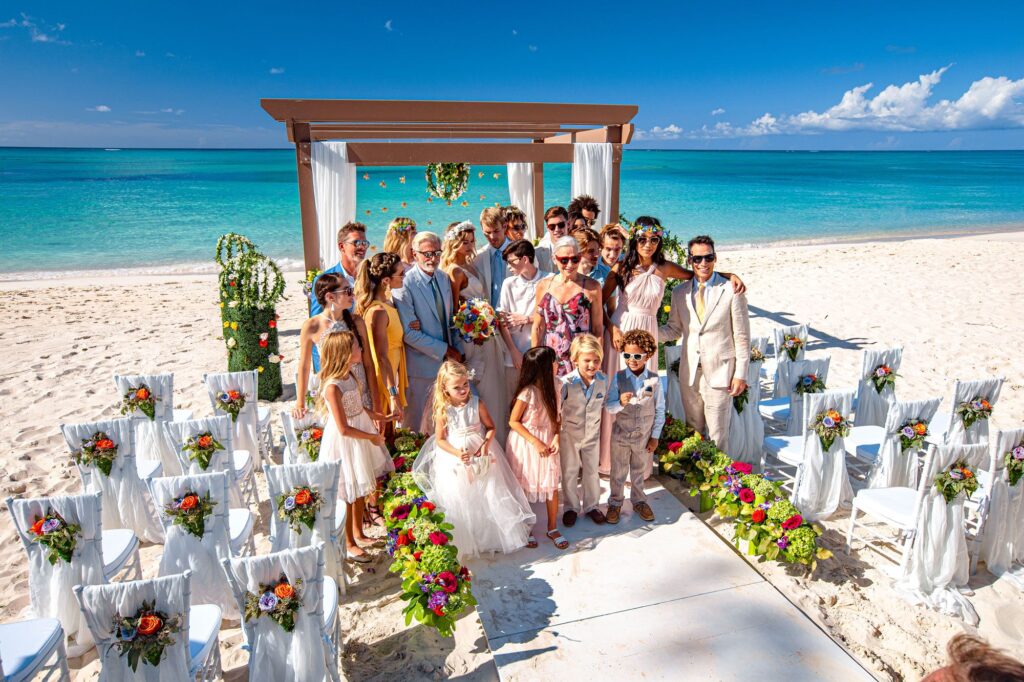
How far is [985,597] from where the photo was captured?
4305mm

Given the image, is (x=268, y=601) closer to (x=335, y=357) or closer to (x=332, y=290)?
(x=335, y=357)

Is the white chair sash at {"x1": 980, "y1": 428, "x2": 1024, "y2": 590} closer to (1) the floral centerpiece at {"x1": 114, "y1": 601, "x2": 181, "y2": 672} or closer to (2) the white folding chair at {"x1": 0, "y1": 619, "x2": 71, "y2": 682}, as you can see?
(1) the floral centerpiece at {"x1": 114, "y1": 601, "x2": 181, "y2": 672}

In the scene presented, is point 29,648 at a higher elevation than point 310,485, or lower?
lower

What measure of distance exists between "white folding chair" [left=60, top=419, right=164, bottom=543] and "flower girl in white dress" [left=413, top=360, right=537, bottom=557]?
7.72 ft

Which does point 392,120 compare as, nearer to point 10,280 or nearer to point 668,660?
point 668,660

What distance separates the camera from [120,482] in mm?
4891

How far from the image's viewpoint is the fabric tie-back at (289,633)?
10.1ft

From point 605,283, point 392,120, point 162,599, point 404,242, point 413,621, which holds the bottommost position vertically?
point 413,621

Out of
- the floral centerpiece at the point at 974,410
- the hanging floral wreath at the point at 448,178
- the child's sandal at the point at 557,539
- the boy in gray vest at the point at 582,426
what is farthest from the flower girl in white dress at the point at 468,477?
the hanging floral wreath at the point at 448,178

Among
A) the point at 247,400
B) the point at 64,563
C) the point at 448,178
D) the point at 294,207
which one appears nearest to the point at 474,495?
the point at 64,563

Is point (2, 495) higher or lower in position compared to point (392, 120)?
lower

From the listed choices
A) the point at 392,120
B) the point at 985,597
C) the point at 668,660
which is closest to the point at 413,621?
the point at 668,660

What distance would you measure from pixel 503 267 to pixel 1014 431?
14.1ft

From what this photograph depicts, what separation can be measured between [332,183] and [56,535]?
16.2ft
